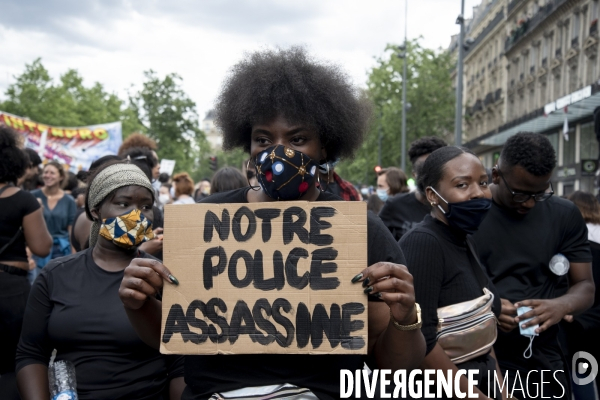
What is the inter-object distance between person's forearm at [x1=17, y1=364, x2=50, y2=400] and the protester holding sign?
85 centimetres

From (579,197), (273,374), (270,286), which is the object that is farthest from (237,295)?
(579,197)

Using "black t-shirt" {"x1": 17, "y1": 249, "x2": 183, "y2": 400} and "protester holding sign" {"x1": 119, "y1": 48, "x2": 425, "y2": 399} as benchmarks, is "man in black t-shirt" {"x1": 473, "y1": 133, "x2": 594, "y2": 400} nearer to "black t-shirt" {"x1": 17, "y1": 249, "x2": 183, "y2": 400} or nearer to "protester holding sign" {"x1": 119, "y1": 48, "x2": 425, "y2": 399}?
"protester holding sign" {"x1": 119, "y1": 48, "x2": 425, "y2": 399}

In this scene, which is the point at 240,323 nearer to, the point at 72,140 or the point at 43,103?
the point at 72,140

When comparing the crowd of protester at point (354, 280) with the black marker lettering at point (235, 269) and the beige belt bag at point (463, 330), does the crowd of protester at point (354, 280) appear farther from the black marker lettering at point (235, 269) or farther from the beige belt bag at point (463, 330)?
the black marker lettering at point (235, 269)

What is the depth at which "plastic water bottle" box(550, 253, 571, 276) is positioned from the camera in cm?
427

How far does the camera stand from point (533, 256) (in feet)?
13.8

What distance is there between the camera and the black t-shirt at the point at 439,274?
10.8 ft

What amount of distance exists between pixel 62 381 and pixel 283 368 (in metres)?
1.28

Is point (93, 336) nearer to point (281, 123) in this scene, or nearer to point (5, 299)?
point (281, 123)

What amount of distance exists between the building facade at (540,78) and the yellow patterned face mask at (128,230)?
1913 cm

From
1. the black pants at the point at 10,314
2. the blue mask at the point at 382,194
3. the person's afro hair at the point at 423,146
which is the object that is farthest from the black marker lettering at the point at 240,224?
the blue mask at the point at 382,194

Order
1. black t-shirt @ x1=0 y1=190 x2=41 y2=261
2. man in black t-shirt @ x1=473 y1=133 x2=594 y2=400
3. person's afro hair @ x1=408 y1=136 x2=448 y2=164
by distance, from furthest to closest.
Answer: person's afro hair @ x1=408 y1=136 x2=448 y2=164 < black t-shirt @ x1=0 y1=190 x2=41 y2=261 < man in black t-shirt @ x1=473 y1=133 x2=594 y2=400

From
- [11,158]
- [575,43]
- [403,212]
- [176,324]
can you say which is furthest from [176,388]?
[575,43]

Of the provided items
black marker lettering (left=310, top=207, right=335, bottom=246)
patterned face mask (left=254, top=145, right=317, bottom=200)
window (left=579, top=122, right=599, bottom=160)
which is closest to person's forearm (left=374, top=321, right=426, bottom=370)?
black marker lettering (left=310, top=207, right=335, bottom=246)
